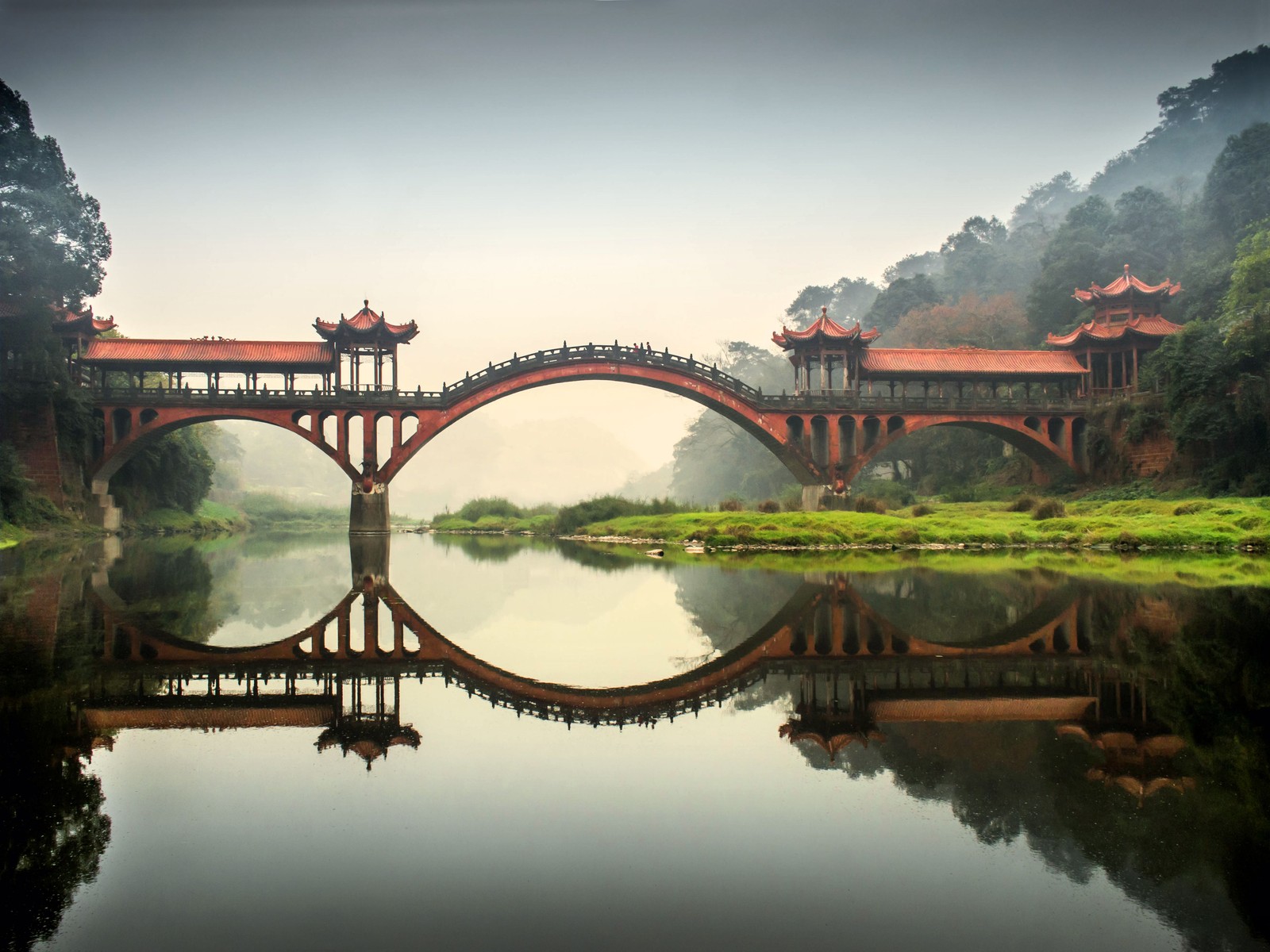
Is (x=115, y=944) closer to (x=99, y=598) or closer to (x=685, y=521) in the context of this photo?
(x=99, y=598)

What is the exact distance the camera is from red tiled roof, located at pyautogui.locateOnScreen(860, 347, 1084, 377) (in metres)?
42.9

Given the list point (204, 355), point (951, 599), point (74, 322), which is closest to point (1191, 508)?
point (951, 599)

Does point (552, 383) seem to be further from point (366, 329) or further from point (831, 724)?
point (831, 724)

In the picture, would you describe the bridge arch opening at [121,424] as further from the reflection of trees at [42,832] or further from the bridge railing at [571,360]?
the reflection of trees at [42,832]

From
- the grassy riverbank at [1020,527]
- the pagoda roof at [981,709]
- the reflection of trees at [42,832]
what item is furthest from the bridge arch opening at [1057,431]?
the reflection of trees at [42,832]

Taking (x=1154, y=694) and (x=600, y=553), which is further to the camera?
(x=600, y=553)

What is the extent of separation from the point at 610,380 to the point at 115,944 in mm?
39214

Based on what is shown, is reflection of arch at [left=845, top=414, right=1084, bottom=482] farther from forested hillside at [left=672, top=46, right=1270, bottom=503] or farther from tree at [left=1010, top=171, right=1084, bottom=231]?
tree at [left=1010, top=171, right=1084, bottom=231]

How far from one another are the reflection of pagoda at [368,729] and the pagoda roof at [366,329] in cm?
3323

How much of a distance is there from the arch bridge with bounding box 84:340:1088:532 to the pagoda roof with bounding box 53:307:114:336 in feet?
2.69

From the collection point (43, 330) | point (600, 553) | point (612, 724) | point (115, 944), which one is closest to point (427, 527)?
point (43, 330)

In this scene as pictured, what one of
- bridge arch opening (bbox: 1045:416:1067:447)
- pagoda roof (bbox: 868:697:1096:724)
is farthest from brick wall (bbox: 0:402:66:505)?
bridge arch opening (bbox: 1045:416:1067:447)

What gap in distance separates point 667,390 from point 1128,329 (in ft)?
67.9

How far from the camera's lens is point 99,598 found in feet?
50.0
